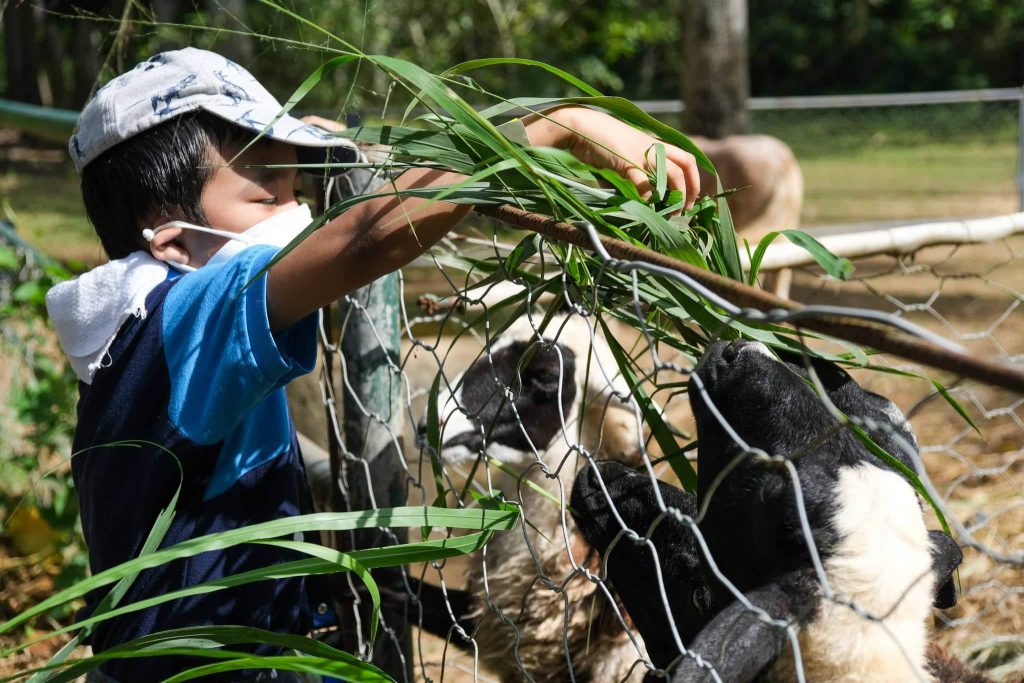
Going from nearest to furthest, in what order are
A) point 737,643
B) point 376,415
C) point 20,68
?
1. point 737,643
2. point 376,415
3. point 20,68

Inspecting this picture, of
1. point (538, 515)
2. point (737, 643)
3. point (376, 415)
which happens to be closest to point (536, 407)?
point (538, 515)

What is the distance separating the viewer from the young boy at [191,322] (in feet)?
5.41

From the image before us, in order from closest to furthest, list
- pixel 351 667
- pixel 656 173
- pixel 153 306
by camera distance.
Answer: pixel 351 667 → pixel 656 173 → pixel 153 306

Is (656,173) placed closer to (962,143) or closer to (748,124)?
(748,124)

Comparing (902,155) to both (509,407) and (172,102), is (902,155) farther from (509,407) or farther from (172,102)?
(172,102)

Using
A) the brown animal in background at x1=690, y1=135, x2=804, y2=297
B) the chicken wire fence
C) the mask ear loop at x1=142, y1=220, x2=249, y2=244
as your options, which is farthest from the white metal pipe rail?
the brown animal in background at x1=690, y1=135, x2=804, y2=297

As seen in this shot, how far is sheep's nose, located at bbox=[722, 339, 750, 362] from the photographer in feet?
4.46

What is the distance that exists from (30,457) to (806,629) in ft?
10.3

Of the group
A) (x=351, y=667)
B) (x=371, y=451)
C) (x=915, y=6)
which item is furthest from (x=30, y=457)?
(x=915, y=6)

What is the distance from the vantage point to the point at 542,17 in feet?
52.8

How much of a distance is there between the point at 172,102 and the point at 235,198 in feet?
0.69

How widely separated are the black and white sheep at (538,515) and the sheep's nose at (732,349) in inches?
41.3

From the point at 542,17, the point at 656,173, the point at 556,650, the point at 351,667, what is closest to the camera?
the point at 351,667

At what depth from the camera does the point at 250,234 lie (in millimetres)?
1862
